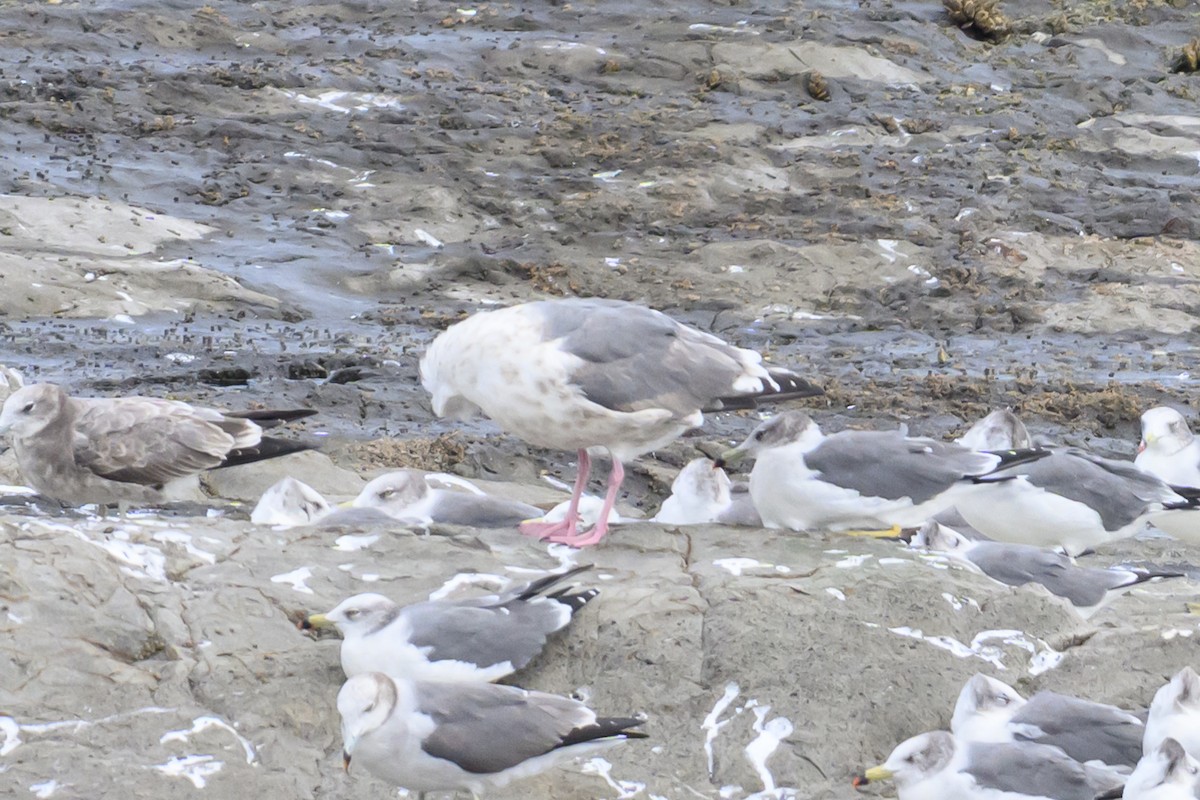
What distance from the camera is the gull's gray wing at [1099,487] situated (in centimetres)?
822

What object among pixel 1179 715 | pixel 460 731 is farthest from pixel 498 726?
pixel 1179 715

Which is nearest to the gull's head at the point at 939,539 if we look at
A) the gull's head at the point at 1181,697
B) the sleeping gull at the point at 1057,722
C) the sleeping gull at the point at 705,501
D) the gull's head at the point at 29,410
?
the sleeping gull at the point at 705,501

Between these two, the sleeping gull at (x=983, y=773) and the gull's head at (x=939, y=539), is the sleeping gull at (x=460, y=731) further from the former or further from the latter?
the gull's head at (x=939, y=539)

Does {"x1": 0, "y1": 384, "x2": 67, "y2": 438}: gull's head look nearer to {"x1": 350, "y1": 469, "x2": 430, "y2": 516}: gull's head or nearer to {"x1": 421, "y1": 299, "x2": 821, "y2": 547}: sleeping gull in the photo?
{"x1": 350, "y1": 469, "x2": 430, "y2": 516}: gull's head

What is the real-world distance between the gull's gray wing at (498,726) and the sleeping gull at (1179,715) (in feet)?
5.56

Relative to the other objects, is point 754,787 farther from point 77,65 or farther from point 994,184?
point 77,65

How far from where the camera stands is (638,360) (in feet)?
21.9

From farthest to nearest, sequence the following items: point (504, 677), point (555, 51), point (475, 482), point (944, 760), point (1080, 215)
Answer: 1. point (555, 51)
2. point (1080, 215)
3. point (475, 482)
4. point (504, 677)
5. point (944, 760)

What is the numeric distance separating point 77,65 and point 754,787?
1411 centimetres

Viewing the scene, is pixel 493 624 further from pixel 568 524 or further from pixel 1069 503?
pixel 1069 503

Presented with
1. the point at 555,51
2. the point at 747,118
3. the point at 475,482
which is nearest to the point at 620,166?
the point at 747,118

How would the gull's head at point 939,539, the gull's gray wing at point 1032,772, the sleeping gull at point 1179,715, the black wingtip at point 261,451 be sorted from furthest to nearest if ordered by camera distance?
1. the black wingtip at point 261,451
2. the gull's head at point 939,539
3. the gull's gray wing at point 1032,772
4. the sleeping gull at point 1179,715

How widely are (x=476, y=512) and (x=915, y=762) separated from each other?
115 inches

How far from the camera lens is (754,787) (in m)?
5.48
